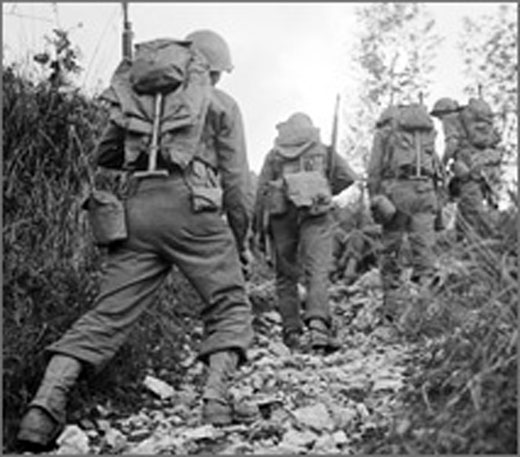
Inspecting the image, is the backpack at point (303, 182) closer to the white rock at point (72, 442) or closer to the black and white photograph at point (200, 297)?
the black and white photograph at point (200, 297)

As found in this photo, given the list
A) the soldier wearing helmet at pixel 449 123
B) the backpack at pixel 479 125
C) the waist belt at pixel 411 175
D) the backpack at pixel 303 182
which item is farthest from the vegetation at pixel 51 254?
the backpack at pixel 479 125

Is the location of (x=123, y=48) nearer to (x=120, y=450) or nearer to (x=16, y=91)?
(x=16, y=91)

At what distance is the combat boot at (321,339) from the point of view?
909 centimetres

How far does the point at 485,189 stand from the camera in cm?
1247

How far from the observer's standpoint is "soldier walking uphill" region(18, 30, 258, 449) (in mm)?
6465

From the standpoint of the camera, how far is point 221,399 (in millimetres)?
6426

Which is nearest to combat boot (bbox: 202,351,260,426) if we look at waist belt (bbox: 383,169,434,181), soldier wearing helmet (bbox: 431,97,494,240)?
waist belt (bbox: 383,169,434,181)

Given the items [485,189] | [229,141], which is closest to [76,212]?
[229,141]

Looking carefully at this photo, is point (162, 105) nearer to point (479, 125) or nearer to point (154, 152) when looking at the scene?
point (154, 152)

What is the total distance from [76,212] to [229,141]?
1.83 metres

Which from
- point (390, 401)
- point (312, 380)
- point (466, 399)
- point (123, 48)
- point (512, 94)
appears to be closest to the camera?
point (466, 399)

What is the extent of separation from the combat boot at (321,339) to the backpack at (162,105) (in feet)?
9.27

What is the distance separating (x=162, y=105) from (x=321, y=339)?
3025 mm

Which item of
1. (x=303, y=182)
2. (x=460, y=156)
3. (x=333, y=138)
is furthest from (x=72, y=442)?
(x=460, y=156)
